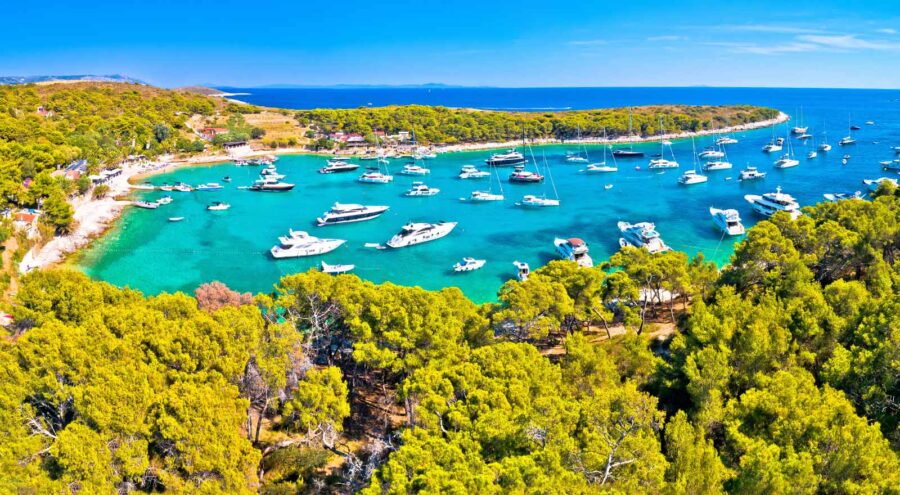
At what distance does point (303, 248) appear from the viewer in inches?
1811

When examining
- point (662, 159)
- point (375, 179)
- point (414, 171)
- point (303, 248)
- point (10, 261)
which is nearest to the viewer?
point (10, 261)

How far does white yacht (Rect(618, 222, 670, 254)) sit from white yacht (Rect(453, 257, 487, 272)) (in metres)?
12.4

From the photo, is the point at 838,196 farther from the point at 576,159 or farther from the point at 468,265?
the point at 468,265

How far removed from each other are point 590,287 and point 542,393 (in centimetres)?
1012

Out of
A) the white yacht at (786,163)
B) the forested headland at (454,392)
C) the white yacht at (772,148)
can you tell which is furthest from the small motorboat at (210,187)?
the white yacht at (772,148)

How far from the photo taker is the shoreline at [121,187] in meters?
45.2

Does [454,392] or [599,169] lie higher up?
[599,169]

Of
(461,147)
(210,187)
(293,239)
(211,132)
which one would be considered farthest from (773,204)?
(211,132)

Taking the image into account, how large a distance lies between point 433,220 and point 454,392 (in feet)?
134

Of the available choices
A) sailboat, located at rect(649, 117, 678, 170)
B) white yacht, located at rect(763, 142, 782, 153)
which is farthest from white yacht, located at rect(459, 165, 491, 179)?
white yacht, located at rect(763, 142, 782, 153)

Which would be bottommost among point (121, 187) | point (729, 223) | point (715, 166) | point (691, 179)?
point (729, 223)

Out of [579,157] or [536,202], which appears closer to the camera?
[536,202]

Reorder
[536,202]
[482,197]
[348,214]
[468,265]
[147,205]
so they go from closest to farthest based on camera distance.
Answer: [468,265], [348,214], [147,205], [536,202], [482,197]

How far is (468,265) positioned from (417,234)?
27.8 ft
